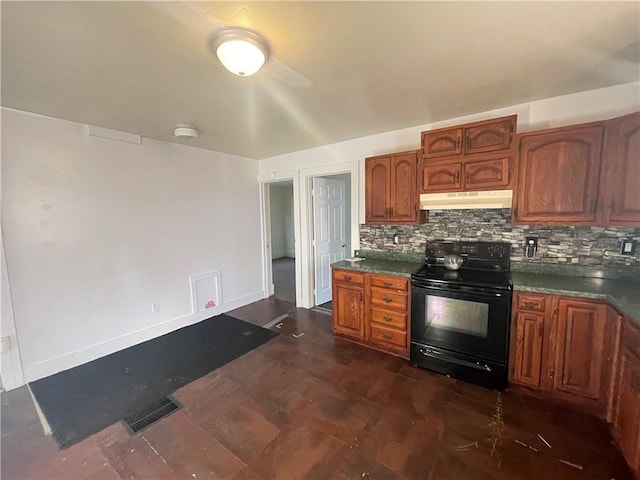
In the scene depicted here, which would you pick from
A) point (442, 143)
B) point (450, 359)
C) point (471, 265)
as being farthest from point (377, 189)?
point (450, 359)

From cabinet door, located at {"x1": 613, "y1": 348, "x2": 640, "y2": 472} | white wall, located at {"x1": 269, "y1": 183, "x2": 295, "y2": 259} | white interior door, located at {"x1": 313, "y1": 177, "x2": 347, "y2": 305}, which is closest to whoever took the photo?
cabinet door, located at {"x1": 613, "y1": 348, "x2": 640, "y2": 472}

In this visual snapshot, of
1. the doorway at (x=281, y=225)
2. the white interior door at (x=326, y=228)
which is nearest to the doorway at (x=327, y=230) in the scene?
the white interior door at (x=326, y=228)

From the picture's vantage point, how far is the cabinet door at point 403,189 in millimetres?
2930

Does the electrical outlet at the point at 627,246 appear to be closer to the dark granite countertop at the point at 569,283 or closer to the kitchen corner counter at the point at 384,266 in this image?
the dark granite countertop at the point at 569,283

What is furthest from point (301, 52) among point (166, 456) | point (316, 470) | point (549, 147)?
point (166, 456)

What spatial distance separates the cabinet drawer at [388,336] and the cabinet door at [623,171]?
1876mm

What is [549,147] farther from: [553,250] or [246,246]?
[246,246]

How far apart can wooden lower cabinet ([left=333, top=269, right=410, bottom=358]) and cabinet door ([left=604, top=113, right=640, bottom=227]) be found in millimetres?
1614

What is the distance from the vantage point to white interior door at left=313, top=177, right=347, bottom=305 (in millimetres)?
4234

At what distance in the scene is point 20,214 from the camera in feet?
8.12

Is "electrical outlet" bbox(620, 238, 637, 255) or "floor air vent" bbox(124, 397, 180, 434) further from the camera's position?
"electrical outlet" bbox(620, 238, 637, 255)

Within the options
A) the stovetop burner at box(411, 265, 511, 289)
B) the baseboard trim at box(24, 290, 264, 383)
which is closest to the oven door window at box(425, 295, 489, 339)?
the stovetop burner at box(411, 265, 511, 289)

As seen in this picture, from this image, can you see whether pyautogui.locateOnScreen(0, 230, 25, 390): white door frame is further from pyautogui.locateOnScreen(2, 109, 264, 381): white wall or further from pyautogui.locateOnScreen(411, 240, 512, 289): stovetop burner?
pyautogui.locateOnScreen(411, 240, 512, 289): stovetop burner

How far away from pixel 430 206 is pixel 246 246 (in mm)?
2919
